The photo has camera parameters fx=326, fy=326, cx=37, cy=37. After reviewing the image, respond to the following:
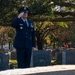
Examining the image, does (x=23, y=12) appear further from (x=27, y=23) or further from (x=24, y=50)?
(x=24, y=50)

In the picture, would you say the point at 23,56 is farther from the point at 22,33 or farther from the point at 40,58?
the point at 40,58

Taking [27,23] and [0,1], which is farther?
[0,1]

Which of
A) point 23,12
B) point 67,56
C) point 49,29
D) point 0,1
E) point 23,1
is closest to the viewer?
point 23,12

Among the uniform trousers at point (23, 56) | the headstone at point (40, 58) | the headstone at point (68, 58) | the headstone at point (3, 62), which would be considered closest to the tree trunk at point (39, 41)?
the headstone at point (68, 58)

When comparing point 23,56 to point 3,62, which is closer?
point 23,56

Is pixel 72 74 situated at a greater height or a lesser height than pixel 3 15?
lesser

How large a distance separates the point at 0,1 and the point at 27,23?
857 centimetres

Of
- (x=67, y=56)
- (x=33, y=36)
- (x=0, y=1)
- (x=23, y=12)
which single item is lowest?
(x=67, y=56)

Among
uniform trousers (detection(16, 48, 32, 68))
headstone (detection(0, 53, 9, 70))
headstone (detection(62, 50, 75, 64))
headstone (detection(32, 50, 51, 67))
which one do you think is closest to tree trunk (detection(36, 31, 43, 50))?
headstone (detection(62, 50, 75, 64))

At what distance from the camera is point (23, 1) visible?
1700 centimetres

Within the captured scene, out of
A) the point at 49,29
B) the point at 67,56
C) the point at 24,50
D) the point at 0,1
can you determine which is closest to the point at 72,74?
the point at 24,50

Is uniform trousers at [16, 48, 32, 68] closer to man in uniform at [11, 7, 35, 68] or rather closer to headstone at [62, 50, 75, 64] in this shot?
man in uniform at [11, 7, 35, 68]

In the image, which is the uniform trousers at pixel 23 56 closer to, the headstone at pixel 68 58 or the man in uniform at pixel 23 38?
the man in uniform at pixel 23 38

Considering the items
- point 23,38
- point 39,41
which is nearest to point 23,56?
point 23,38
